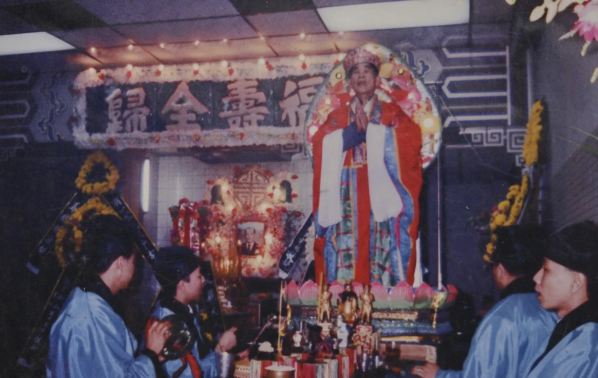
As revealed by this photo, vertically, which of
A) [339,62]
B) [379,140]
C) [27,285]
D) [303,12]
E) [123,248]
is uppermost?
[303,12]

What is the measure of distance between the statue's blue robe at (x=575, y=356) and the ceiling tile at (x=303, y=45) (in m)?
4.20

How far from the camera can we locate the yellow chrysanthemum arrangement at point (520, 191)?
4781mm

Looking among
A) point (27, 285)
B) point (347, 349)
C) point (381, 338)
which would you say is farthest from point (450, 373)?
point (27, 285)

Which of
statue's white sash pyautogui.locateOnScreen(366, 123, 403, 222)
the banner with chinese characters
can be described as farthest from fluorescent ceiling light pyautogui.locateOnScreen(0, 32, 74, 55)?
statue's white sash pyautogui.locateOnScreen(366, 123, 403, 222)

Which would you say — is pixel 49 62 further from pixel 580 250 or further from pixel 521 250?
pixel 580 250

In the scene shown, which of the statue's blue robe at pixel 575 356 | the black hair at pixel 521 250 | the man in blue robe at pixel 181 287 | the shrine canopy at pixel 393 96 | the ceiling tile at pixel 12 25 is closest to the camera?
→ the statue's blue robe at pixel 575 356

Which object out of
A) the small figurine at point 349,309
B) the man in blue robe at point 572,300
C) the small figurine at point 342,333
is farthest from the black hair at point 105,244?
the man in blue robe at point 572,300

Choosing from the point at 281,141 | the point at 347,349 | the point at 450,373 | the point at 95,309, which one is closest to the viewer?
the point at 95,309

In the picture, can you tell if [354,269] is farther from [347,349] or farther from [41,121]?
[41,121]

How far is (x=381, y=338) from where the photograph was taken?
3750 millimetres

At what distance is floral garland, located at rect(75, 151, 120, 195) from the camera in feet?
21.0

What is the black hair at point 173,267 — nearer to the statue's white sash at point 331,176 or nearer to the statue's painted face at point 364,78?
the statue's white sash at point 331,176

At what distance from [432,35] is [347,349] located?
12.2 ft

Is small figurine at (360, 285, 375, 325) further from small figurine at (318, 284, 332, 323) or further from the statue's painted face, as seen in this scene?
the statue's painted face
